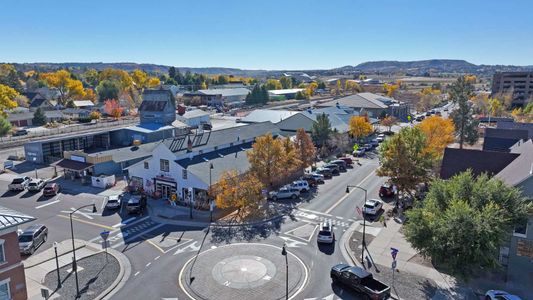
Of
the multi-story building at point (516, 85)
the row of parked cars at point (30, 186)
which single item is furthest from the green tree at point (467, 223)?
the multi-story building at point (516, 85)

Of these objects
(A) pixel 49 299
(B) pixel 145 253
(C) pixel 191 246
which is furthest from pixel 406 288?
(A) pixel 49 299

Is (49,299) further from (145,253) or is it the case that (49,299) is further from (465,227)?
(465,227)


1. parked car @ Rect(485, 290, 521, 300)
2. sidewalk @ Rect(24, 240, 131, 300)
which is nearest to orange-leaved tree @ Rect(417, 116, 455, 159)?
parked car @ Rect(485, 290, 521, 300)

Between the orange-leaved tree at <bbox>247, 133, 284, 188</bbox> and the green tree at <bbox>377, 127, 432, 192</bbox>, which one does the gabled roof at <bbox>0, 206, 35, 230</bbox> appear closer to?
the orange-leaved tree at <bbox>247, 133, 284, 188</bbox>

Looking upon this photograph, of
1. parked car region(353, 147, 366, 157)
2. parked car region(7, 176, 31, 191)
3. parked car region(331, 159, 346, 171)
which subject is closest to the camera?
parked car region(7, 176, 31, 191)

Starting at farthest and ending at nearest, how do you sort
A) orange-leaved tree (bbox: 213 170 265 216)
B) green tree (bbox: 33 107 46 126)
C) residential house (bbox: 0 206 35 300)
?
green tree (bbox: 33 107 46 126), orange-leaved tree (bbox: 213 170 265 216), residential house (bbox: 0 206 35 300)

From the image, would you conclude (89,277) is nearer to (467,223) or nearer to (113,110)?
(467,223)
